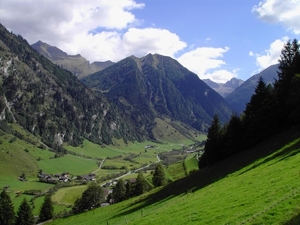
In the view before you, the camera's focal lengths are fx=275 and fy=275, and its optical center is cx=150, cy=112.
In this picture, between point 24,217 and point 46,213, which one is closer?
point 24,217

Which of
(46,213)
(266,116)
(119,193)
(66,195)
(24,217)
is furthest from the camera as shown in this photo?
(66,195)

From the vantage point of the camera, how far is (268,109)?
222 feet

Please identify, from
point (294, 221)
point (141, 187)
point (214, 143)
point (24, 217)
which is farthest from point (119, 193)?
point (294, 221)

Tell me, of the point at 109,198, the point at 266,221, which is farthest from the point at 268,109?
the point at 109,198

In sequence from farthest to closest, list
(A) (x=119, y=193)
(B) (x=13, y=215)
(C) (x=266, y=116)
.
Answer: (A) (x=119, y=193) < (B) (x=13, y=215) < (C) (x=266, y=116)

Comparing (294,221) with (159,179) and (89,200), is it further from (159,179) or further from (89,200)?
(89,200)

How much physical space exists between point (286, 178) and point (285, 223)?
1421 centimetres

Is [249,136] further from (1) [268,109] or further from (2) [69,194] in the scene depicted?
(2) [69,194]

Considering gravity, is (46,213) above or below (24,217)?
below

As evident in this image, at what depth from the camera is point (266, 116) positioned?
2670 inches

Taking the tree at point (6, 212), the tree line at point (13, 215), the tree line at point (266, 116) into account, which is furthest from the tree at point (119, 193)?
the tree line at point (266, 116)

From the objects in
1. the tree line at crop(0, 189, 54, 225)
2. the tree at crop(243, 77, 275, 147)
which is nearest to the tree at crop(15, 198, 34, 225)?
the tree line at crop(0, 189, 54, 225)

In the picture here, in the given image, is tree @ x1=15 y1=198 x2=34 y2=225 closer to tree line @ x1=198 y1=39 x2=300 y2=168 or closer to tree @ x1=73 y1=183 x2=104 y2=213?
tree @ x1=73 y1=183 x2=104 y2=213

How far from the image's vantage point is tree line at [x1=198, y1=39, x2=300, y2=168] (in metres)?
63.6
